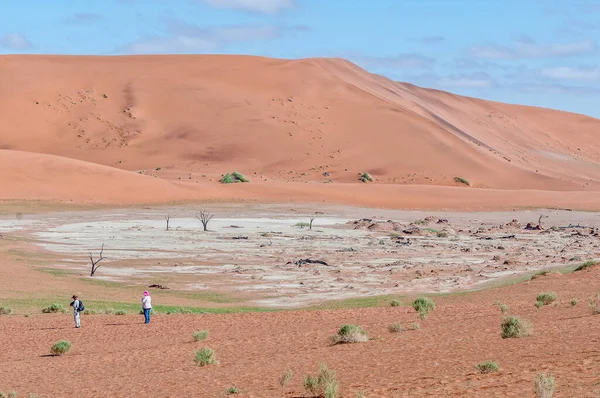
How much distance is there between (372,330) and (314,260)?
16883mm

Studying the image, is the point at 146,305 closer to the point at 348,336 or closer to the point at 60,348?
the point at 60,348

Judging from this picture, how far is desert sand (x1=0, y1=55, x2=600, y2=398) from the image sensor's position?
1820cm

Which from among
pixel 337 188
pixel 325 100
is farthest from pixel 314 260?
pixel 325 100

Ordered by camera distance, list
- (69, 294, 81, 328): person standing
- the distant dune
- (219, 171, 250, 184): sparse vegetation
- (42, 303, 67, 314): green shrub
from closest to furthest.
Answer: (69, 294, 81, 328): person standing
(42, 303, 67, 314): green shrub
the distant dune
(219, 171, 250, 184): sparse vegetation

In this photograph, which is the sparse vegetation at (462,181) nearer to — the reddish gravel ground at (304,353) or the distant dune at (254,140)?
the distant dune at (254,140)

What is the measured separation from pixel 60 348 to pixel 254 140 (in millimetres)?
79304

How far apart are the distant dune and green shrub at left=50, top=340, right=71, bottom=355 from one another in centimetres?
4609

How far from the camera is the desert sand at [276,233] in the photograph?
1820 cm

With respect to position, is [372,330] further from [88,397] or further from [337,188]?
[337,188]

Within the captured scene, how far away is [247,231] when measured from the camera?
51906 millimetres

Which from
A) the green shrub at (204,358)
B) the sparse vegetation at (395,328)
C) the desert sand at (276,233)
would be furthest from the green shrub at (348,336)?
the green shrub at (204,358)

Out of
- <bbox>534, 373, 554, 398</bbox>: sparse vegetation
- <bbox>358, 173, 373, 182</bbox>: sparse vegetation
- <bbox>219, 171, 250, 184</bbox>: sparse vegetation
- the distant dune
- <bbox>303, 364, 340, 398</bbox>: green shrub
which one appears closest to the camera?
<bbox>534, 373, 554, 398</bbox>: sparse vegetation

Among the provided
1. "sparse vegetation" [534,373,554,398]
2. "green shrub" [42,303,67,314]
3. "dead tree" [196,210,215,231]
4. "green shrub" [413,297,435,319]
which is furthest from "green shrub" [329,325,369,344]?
"dead tree" [196,210,215,231]

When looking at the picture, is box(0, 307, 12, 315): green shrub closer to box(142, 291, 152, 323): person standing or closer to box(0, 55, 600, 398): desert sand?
box(0, 55, 600, 398): desert sand
